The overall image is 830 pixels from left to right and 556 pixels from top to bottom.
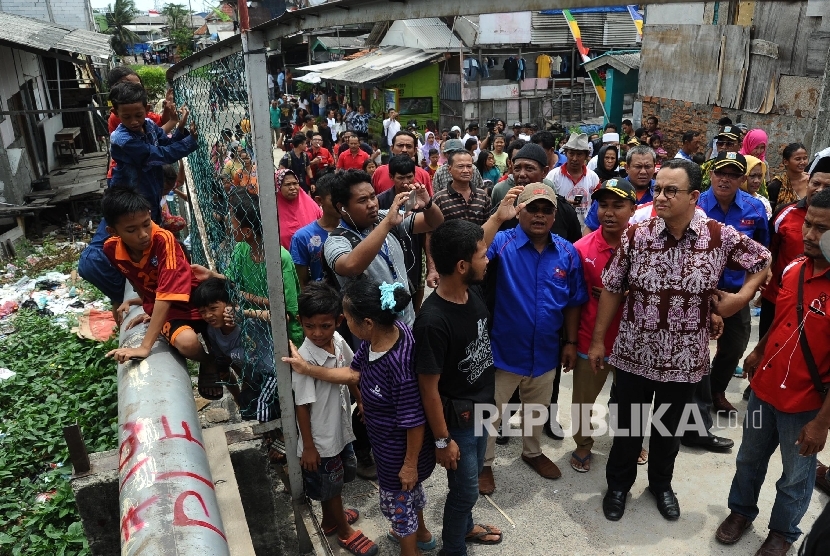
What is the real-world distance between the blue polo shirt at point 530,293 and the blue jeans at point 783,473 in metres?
1.07

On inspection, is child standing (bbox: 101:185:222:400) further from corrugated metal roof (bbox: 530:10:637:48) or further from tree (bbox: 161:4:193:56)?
tree (bbox: 161:4:193:56)

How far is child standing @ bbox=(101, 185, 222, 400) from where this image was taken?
120 inches

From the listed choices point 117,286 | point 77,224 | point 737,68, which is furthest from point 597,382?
point 77,224

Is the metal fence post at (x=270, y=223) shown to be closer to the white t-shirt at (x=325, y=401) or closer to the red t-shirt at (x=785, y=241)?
the white t-shirt at (x=325, y=401)

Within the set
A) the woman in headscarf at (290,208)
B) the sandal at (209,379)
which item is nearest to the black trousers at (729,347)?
the woman in headscarf at (290,208)

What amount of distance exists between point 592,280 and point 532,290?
0.42 metres

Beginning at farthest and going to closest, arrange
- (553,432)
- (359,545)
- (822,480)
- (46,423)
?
(46,423) < (553,432) < (822,480) < (359,545)

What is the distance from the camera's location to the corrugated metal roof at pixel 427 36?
17.5 m

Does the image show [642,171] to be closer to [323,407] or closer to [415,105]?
[323,407]

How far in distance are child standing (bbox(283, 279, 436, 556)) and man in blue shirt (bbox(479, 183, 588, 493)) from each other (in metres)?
0.94

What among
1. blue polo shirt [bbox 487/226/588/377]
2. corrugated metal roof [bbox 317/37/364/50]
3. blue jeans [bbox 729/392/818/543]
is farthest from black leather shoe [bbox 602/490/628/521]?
corrugated metal roof [bbox 317/37/364/50]

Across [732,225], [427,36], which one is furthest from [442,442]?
[427,36]

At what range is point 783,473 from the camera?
3.04 meters

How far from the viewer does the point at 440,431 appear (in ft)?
8.93
